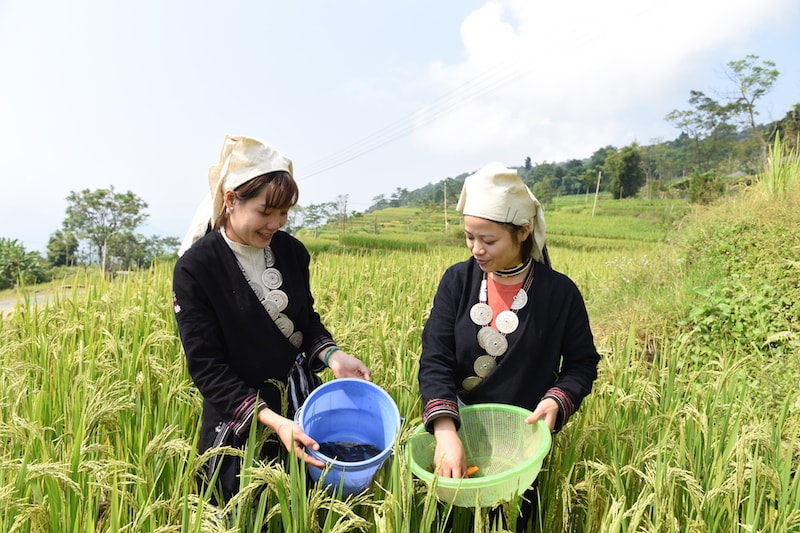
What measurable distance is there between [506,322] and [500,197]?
1.38ft

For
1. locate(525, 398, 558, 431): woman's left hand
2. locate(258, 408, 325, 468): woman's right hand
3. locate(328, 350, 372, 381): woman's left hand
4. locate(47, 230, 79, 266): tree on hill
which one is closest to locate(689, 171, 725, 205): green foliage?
locate(525, 398, 558, 431): woman's left hand

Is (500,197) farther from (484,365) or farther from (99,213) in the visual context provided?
(99,213)

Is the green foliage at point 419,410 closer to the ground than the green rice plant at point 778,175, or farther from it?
closer to the ground

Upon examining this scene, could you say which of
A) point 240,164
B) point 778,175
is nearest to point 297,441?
point 240,164

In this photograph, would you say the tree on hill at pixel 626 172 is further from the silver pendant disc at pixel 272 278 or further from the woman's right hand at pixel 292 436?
the woman's right hand at pixel 292 436

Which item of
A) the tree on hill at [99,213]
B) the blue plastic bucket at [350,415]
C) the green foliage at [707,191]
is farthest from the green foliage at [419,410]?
the tree on hill at [99,213]

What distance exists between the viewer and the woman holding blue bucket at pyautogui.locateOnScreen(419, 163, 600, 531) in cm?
155

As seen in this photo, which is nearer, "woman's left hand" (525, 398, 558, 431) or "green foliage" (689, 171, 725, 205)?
"woman's left hand" (525, 398, 558, 431)

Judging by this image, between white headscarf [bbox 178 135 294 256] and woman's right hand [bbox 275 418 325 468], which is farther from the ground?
white headscarf [bbox 178 135 294 256]

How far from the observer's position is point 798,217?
4.52 meters

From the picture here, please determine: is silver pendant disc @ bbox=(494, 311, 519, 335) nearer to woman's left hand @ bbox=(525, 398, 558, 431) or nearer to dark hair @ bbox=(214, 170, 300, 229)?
woman's left hand @ bbox=(525, 398, 558, 431)

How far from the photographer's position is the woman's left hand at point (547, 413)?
1.44m

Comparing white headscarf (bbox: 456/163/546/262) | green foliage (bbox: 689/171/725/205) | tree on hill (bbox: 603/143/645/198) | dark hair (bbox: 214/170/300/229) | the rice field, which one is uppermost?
tree on hill (bbox: 603/143/645/198)

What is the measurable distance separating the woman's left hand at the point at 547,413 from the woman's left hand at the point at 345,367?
62cm
